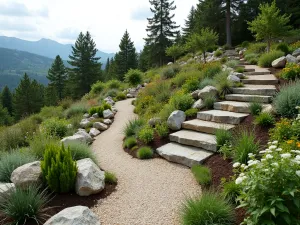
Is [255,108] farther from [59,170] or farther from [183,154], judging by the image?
[59,170]

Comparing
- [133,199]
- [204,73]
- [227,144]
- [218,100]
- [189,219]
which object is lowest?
[133,199]

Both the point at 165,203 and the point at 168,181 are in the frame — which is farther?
the point at 168,181

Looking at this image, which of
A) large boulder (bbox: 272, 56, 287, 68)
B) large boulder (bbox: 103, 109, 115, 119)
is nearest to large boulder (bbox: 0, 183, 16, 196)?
large boulder (bbox: 103, 109, 115, 119)

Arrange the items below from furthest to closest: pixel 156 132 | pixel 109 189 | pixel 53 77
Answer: pixel 53 77, pixel 156 132, pixel 109 189

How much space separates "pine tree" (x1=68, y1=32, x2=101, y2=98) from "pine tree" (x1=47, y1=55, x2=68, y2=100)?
396 centimetres

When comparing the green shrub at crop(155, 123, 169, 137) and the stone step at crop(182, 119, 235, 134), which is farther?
the green shrub at crop(155, 123, 169, 137)

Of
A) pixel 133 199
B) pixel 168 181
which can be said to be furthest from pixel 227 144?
pixel 133 199

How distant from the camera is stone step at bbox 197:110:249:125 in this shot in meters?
6.11

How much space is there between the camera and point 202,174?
4566 mm

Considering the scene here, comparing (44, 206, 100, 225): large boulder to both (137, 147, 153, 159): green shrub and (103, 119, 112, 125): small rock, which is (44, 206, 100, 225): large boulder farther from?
(103, 119, 112, 125): small rock

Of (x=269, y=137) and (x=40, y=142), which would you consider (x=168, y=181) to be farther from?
(x=40, y=142)

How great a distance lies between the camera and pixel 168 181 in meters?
4.92

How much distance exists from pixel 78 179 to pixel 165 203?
65.2 inches

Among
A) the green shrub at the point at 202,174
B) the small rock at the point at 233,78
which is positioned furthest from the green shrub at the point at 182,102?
the green shrub at the point at 202,174
